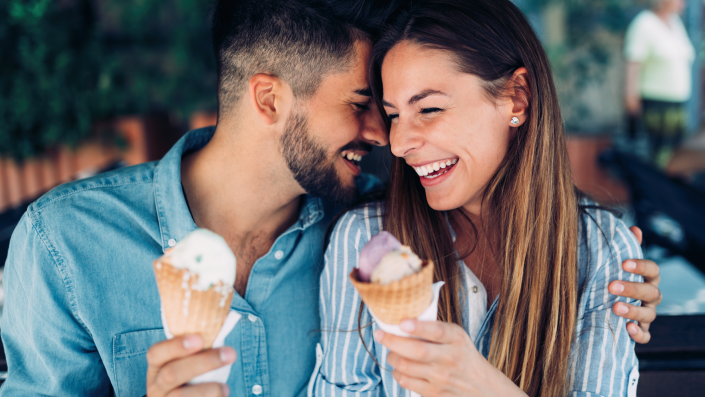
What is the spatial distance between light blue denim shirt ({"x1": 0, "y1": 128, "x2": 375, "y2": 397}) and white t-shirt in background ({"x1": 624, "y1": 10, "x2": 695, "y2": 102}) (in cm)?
554

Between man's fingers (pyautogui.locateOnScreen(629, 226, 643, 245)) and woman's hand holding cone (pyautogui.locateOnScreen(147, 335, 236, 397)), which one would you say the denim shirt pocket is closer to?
woman's hand holding cone (pyautogui.locateOnScreen(147, 335, 236, 397))

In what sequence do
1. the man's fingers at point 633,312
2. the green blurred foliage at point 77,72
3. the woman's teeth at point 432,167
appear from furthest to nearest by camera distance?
the green blurred foliage at point 77,72 → the woman's teeth at point 432,167 → the man's fingers at point 633,312

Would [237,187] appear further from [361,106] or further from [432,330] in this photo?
[432,330]

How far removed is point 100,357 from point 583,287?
159 centimetres

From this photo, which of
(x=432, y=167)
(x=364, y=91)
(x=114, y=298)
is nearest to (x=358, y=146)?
(x=364, y=91)

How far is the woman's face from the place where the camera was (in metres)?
1.55

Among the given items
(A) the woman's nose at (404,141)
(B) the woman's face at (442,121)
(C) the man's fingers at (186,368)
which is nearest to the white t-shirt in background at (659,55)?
(B) the woman's face at (442,121)

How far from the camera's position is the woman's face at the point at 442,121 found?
5.09ft

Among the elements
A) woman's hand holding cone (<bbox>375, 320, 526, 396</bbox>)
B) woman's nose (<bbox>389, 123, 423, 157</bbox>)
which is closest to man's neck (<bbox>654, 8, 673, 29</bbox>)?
woman's nose (<bbox>389, 123, 423, 157</bbox>)

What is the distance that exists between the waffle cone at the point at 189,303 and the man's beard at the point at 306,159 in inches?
30.5

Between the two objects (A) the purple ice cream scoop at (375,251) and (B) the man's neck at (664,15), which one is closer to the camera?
(A) the purple ice cream scoop at (375,251)

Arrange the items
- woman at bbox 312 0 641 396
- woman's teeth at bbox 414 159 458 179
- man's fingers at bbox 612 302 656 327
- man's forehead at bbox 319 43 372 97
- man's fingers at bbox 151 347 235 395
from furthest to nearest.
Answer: man's forehead at bbox 319 43 372 97
woman's teeth at bbox 414 159 458 179
woman at bbox 312 0 641 396
man's fingers at bbox 612 302 656 327
man's fingers at bbox 151 347 235 395

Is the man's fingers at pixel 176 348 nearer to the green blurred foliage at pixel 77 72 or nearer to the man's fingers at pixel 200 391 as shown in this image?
the man's fingers at pixel 200 391

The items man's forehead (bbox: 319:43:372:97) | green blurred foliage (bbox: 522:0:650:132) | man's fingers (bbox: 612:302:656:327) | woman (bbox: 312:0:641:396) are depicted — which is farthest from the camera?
green blurred foliage (bbox: 522:0:650:132)
